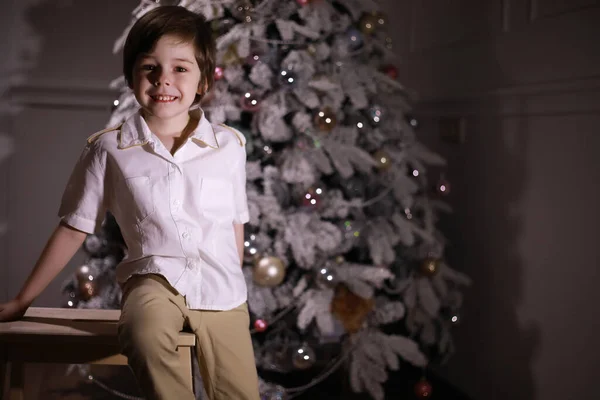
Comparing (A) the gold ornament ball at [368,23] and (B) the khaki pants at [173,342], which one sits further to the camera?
(A) the gold ornament ball at [368,23]

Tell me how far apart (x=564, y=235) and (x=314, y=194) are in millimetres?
682

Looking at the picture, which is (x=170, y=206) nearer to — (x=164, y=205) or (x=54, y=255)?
(x=164, y=205)

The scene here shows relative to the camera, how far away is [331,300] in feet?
6.04

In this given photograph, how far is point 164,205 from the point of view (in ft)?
3.87

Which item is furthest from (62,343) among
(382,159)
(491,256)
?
(491,256)

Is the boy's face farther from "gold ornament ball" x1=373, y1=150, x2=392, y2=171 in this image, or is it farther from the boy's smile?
"gold ornament ball" x1=373, y1=150, x2=392, y2=171

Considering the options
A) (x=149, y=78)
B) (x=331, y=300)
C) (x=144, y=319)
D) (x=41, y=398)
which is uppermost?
(x=149, y=78)

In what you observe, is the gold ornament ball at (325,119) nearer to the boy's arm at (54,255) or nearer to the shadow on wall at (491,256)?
the shadow on wall at (491,256)

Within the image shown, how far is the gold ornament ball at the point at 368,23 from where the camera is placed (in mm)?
1892

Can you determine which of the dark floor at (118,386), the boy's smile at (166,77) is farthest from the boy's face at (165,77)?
the dark floor at (118,386)

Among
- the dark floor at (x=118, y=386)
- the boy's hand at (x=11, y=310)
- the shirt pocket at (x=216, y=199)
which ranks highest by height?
the shirt pocket at (x=216, y=199)

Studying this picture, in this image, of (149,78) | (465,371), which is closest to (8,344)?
(149,78)

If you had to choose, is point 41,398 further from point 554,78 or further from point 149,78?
point 554,78

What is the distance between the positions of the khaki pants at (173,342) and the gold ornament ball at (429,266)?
83 cm
